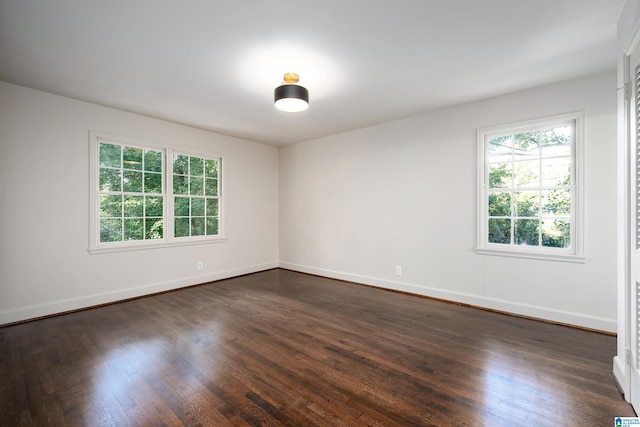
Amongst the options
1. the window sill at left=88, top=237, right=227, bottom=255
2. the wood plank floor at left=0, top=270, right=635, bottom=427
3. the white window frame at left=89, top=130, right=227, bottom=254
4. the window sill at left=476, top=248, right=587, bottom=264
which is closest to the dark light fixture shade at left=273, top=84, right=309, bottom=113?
the wood plank floor at left=0, top=270, right=635, bottom=427

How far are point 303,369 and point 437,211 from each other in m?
2.85

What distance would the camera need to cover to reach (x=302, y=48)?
2.54 meters

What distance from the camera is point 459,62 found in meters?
2.79

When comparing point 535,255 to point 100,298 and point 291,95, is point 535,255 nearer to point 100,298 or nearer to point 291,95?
point 291,95

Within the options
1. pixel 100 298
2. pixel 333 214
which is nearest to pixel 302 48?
pixel 333 214

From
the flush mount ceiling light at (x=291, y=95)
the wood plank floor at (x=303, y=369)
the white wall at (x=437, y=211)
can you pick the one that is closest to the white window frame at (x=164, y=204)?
the wood plank floor at (x=303, y=369)

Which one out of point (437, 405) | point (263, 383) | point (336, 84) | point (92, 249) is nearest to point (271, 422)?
point (263, 383)

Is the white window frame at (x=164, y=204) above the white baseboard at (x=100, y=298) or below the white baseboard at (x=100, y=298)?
above

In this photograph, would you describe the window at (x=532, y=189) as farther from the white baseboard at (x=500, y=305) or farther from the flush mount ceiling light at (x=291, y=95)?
the flush mount ceiling light at (x=291, y=95)

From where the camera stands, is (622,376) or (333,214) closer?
(622,376)

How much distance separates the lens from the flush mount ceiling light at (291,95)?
2857 mm

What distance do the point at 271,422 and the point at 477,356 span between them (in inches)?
71.3

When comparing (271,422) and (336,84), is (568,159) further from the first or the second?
(271,422)

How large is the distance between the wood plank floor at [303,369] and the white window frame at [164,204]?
3.00ft
